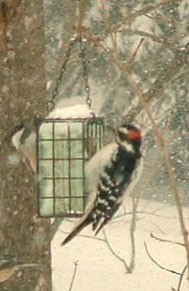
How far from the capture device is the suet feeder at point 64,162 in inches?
131

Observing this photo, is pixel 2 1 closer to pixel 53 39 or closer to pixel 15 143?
pixel 15 143

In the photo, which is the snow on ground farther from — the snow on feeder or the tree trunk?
the snow on feeder

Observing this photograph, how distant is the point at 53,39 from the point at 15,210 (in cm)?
922

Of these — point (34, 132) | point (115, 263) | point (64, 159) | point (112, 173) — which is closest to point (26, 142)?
point (34, 132)

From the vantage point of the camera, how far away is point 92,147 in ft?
11.0

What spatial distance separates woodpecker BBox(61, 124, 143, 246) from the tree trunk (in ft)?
1.07

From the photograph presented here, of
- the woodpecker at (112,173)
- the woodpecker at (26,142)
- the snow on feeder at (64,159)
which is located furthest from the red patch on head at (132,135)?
the woodpecker at (26,142)

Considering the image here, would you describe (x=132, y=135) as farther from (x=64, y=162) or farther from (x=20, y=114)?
(x=20, y=114)

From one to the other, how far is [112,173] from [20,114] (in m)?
0.47

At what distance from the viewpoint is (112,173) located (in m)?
3.19

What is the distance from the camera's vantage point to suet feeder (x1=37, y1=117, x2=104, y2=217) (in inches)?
131

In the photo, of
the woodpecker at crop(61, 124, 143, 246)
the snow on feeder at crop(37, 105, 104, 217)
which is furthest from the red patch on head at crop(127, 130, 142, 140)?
the snow on feeder at crop(37, 105, 104, 217)

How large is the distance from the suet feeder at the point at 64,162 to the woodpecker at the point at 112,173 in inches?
4.1

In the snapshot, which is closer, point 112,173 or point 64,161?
point 112,173
